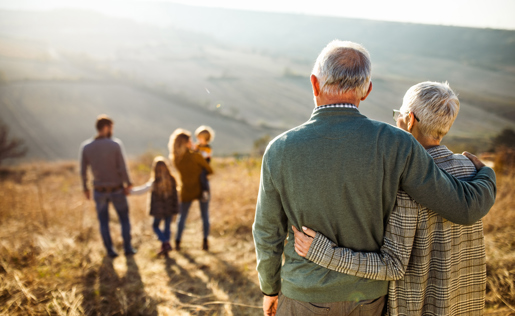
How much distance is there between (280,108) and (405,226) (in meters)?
28.8

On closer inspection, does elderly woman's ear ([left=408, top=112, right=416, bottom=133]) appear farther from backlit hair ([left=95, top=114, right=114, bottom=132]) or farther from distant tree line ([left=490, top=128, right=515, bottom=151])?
distant tree line ([left=490, top=128, right=515, bottom=151])

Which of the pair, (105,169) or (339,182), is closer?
(339,182)

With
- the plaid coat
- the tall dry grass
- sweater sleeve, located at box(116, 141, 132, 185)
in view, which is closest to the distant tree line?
the tall dry grass

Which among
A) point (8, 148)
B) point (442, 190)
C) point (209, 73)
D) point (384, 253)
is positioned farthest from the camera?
point (209, 73)

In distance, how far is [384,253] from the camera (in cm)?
123

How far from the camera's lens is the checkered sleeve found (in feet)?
3.90

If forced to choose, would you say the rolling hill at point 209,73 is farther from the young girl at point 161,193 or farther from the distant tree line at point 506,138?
the young girl at point 161,193

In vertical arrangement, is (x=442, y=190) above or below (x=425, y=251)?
above

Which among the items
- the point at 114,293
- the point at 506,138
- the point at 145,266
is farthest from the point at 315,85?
the point at 506,138

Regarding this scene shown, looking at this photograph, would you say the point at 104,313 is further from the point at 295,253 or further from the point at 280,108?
the point at 280,108

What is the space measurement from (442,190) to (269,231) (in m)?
0.70

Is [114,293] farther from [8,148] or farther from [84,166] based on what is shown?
[8,148]

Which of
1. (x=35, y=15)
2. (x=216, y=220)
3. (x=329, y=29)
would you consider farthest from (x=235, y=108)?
(x=35, y=15)

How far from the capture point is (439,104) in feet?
4.42
